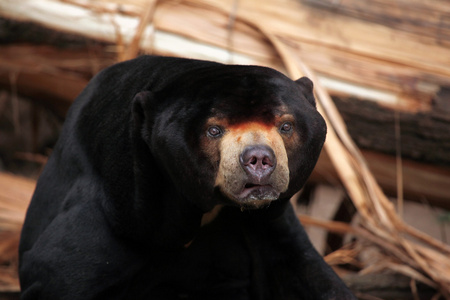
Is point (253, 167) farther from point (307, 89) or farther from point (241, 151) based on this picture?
point (307, 89)

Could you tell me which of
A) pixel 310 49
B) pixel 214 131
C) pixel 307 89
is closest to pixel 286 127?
pixel 214 131

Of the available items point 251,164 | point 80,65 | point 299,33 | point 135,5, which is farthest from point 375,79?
point 251,164

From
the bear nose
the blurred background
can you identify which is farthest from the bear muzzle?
the blurred background

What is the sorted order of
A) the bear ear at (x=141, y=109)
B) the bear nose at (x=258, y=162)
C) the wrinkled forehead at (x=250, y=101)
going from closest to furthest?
the bear nose at (x=258, y=162), the wrinkled forehead at (x=250, y=101), the bear ear at (x=141, y=109)

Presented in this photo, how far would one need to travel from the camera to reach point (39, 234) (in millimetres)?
3455

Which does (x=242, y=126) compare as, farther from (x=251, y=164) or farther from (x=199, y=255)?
(x=199, y=255)

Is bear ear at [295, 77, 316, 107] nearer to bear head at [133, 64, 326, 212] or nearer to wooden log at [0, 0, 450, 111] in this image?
bear head at [133, 64, 326, 212]

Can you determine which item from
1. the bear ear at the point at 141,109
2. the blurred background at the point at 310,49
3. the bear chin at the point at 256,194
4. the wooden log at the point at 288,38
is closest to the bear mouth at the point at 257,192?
the bear chin at the point at 256,194

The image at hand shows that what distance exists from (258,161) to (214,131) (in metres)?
0.25

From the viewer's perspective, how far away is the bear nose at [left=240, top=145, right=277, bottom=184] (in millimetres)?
2527

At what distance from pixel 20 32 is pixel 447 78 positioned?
9.64ft

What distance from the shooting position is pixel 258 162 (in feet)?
8.31

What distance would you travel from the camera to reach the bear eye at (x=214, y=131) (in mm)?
2697

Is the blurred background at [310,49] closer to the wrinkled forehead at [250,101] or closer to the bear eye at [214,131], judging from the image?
the wrinkled forehead at [250,101]
